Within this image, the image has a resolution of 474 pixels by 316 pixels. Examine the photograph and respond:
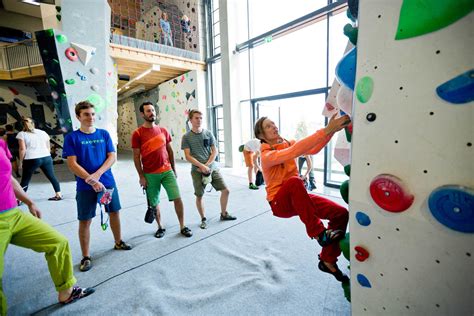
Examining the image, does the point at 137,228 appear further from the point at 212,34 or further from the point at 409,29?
the point at 212,34

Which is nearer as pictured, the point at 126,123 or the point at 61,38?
the point at 61,38

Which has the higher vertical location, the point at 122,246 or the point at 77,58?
the point at 77,58

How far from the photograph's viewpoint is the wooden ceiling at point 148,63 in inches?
259

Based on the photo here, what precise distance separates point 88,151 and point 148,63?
20.7 ft

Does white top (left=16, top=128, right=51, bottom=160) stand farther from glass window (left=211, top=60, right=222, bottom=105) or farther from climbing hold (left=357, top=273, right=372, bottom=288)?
glass window (left=211, top=60, right=222, bottom=105)

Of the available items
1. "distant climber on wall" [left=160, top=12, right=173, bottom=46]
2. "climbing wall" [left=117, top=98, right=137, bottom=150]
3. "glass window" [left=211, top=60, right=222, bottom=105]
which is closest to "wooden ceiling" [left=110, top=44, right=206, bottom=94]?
"glass window" [left=211, top=60, right=222, bottom=105]

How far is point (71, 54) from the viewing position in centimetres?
450

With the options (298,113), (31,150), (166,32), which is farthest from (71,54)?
(298,113)

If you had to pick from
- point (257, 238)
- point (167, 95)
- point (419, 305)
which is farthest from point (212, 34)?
point (419, 305)

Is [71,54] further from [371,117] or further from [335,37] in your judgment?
[371,117]

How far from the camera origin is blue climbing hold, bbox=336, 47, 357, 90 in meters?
0.83

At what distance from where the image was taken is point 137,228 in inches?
111

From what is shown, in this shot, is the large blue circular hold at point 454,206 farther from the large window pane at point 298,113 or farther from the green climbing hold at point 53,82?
the green climbing hold at point 53,82

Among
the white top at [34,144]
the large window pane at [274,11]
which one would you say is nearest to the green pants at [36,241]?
the white top at [34,144]
